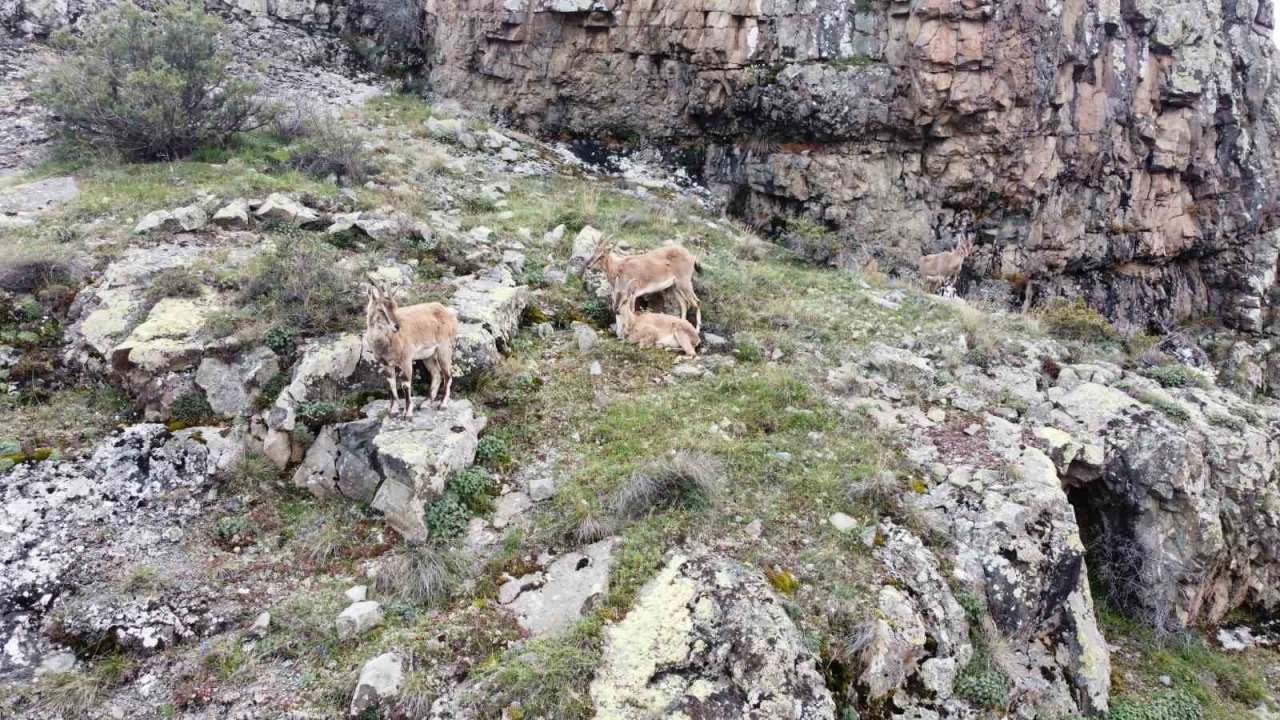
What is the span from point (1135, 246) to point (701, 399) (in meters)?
18.1

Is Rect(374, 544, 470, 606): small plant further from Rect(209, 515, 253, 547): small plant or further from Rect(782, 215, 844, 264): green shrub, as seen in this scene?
Rect(782, 215, 844, 264): green shrub

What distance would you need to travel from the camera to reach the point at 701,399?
322 inches

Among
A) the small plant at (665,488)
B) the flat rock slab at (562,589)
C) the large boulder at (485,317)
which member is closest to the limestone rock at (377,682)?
the flat rock slab at (562,589)

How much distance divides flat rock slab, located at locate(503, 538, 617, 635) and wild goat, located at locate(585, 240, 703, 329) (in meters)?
4.71

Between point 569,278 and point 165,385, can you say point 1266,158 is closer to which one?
point 569,278

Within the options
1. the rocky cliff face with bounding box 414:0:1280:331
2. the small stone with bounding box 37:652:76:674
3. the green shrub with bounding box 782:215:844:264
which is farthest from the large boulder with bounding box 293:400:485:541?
the rocky cliff face with bounding box 414:0:1280:331

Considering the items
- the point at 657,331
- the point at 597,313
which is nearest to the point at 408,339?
Result: the point at 657,331

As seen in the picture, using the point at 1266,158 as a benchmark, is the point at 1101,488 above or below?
below

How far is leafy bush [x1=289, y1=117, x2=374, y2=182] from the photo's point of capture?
41.8 feet

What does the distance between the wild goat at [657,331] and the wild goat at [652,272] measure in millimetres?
403

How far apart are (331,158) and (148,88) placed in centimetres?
313

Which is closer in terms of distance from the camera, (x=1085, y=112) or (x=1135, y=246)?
(x=1085, y=112)

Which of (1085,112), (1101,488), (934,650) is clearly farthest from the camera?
(1085,112)

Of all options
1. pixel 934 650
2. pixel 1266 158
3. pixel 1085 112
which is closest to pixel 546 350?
pixel 934 650
